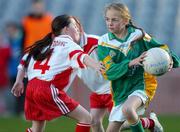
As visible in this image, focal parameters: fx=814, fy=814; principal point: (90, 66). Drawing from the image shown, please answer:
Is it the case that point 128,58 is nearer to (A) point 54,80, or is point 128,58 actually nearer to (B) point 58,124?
(A) point 54,80

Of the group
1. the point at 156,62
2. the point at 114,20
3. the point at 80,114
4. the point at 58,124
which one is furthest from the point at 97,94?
the point at 58,124

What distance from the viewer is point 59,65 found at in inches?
337

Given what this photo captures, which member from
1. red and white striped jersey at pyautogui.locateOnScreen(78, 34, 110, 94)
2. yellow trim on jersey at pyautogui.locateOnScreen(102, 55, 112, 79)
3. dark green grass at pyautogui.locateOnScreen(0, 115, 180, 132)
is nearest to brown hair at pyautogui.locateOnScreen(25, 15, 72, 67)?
red and white striped jersey at pyautogui.locateOnScreen(78, 34, 110, 94)

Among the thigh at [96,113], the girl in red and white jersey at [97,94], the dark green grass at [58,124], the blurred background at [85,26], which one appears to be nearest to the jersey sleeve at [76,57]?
the girl in red and white jersey at [97,94]

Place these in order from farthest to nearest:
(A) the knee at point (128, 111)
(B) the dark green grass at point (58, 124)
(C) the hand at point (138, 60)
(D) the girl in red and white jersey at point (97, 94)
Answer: (B) the dark green grass at point (58, 124)
(D) the girl in red and white jersey at point (97, 94)
(A) the knee at point (128, 111)
(C) the hand at point (138, 60)

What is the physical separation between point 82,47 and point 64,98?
836 mm

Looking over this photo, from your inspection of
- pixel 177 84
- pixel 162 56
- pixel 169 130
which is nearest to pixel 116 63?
pixel 162 56

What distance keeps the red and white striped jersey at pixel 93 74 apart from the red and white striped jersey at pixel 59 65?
50 centimetres

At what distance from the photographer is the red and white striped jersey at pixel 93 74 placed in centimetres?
920

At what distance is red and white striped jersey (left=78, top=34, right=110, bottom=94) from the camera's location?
362 inches

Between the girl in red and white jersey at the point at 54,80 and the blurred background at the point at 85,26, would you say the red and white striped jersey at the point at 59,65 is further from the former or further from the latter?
the blurred background at the point at 85,26

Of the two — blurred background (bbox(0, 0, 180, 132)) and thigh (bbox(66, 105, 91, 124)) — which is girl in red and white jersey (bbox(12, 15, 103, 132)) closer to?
thigh (bbox(66, 105, 91, 124))

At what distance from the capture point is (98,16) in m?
19.3

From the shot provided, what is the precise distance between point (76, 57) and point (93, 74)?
1131 mm
